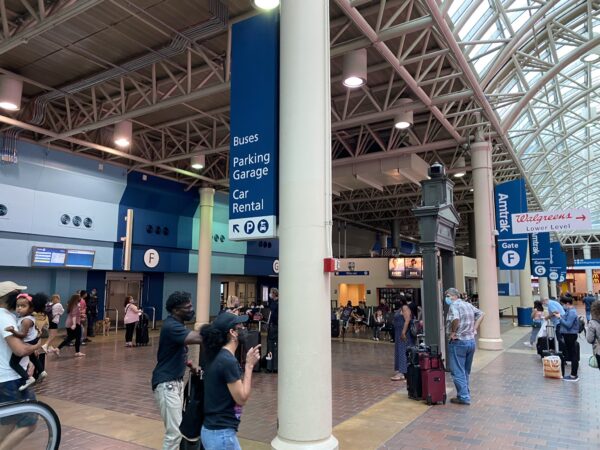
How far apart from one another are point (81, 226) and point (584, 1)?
16615mm

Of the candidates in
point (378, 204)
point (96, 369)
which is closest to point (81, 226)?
point (96, 369)

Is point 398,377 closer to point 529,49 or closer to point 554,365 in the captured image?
point 554,365

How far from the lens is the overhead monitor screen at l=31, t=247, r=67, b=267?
14.0 metres

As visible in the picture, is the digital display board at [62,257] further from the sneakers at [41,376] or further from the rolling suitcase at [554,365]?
the rolling suitcase at [554,365]

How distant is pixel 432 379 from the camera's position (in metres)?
6.74

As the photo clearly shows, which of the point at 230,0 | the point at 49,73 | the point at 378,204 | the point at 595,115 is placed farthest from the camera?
the point at 378,204

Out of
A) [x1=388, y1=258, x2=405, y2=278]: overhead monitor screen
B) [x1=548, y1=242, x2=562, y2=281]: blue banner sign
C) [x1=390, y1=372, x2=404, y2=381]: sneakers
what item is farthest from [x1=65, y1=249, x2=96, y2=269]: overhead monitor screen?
[x1=548, y1=242, x2=562, y2=281]: blue banner sign

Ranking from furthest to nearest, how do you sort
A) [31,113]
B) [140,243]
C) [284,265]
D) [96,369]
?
1. [140,243]
2. [31,113]
3. [96,369]
4. [284,265]

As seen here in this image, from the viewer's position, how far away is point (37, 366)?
762 centimetres

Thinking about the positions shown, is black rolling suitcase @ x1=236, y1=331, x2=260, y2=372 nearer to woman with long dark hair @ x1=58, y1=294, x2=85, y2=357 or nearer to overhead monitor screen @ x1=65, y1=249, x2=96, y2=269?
woman with long dark hair @ x1=58, y1=294, x2=85, y2=357

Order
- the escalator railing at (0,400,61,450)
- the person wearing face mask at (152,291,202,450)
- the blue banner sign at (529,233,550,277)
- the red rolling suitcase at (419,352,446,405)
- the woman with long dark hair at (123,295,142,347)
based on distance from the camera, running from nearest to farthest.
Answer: the escalator railing at (0,400,61,450) → the person wearing face mask at (152,291,202,450) → the red rolling suitcase at (419,352,446,405) → the woman with long dark hair at (123,295,142,347) → the blue banner sign at (529,233,550,277)

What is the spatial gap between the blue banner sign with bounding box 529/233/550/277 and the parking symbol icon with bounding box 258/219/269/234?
19.0 m

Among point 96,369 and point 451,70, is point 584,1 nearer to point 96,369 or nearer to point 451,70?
point 451,70

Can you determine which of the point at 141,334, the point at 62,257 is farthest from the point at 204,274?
the point at 62,257
